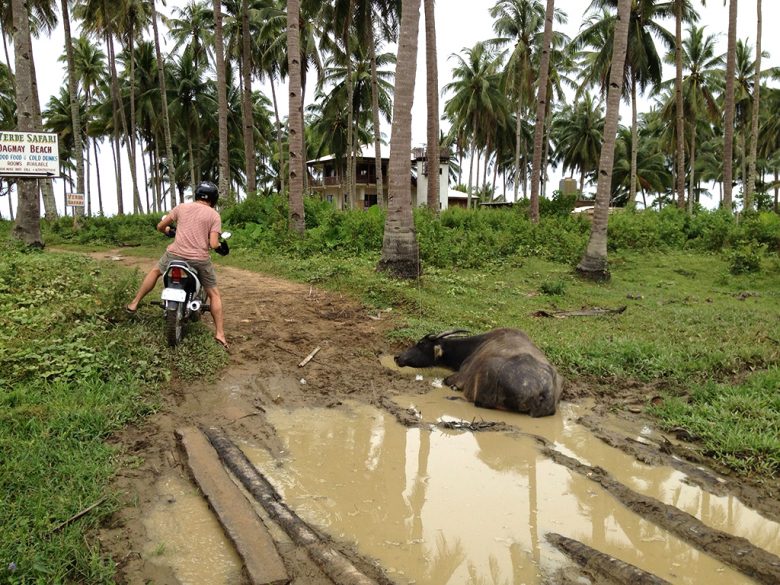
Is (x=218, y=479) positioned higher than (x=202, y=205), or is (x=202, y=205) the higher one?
(x=202, y=205)

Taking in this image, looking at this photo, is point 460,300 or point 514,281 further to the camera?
point 514,281

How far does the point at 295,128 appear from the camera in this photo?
1485 centimetres

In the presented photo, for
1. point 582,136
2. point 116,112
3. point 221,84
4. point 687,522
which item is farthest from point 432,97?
point 582,136

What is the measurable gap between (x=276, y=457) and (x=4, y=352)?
2716mm

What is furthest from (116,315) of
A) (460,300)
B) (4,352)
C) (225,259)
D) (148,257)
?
(148,257)

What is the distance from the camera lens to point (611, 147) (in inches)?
523

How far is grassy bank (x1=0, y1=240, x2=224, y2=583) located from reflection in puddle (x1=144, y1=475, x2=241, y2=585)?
275mm

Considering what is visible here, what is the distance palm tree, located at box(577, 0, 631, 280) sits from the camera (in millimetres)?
12805

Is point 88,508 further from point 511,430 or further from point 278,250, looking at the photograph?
point 278,250

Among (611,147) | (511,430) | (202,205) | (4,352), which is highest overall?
(611,147)

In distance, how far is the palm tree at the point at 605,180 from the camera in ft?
42.0

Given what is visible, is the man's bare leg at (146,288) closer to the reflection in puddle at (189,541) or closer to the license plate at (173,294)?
the license plate at (173,294)

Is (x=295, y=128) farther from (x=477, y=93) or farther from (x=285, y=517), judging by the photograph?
(x=477, y=93)

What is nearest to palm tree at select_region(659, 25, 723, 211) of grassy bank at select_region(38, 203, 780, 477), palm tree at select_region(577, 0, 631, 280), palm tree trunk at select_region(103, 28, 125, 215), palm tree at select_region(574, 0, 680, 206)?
palm tree at select_region(574, 0, 680, 206)
